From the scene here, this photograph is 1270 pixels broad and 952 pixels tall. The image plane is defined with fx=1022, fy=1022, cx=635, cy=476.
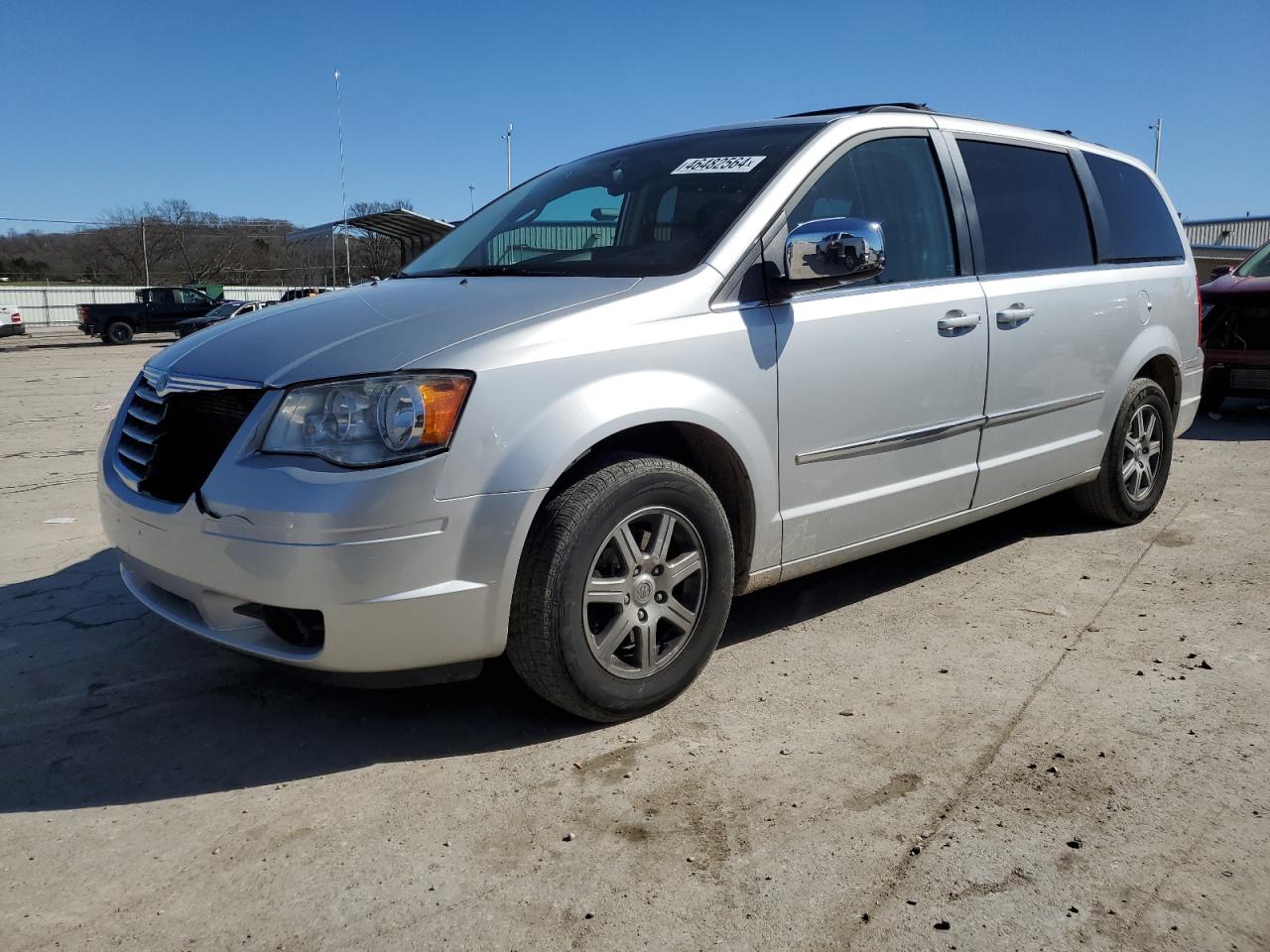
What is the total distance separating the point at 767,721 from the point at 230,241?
234ft

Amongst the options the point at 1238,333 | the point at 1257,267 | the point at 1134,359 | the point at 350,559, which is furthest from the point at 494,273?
the point at 1257,267

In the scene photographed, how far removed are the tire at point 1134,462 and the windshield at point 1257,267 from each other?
4.76 m

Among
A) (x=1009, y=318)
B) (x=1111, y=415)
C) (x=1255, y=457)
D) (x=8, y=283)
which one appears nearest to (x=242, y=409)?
(x=1009, y=318)

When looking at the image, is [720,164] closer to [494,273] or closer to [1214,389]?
[494,273]

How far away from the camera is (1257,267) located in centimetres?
908

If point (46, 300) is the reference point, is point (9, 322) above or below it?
below

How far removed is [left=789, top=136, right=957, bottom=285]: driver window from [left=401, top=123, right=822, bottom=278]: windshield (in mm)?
184

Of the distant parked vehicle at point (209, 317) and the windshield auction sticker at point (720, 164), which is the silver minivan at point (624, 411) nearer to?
the windshield auction sticker at point (720, 164)

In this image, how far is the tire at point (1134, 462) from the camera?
483 cm

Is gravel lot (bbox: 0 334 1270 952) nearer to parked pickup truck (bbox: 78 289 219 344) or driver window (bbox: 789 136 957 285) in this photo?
driver window (bbox: 789 136 957 285)

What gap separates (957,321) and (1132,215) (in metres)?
1.92

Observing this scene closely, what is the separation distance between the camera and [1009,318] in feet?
12.9

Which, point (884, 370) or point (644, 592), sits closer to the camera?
point (644, 592)

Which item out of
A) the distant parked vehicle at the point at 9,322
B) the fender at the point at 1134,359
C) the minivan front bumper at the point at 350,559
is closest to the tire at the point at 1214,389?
the fender at the point at 1134,359
